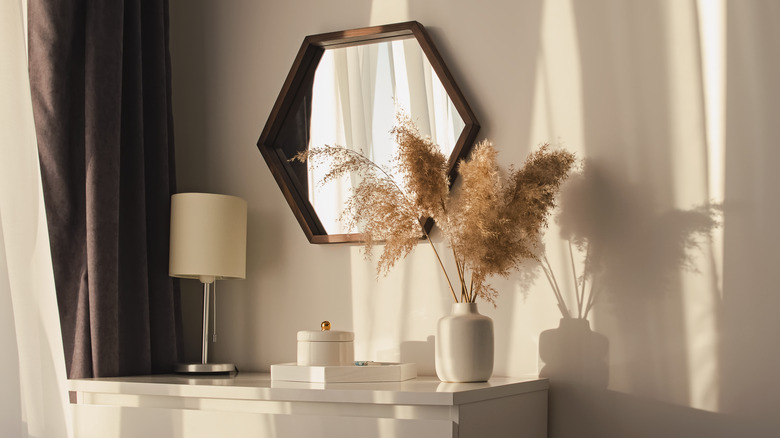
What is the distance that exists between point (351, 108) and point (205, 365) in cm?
81

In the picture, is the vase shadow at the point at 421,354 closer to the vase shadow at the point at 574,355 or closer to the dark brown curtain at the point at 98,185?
the vase shadow at the point at 574,355

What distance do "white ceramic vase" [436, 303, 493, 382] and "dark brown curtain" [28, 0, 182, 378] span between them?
847 mm

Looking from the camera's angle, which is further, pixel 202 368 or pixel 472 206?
pixel 202 368

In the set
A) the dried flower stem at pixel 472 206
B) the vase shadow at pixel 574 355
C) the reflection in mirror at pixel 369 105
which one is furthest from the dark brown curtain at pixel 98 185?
the vase shadow at pixel 574 355

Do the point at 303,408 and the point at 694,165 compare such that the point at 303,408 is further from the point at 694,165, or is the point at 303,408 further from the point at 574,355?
the point at 694,165

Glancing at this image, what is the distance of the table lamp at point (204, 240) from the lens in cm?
217

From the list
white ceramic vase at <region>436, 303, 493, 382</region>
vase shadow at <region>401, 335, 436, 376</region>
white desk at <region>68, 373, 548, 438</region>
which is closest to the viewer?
white desk at <region>68, 373, 548, 438</region>

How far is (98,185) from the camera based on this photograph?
2049 mm

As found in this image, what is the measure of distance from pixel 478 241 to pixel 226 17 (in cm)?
119

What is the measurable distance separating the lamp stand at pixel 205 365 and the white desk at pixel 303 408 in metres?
0.16

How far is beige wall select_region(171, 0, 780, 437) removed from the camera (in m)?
1.85

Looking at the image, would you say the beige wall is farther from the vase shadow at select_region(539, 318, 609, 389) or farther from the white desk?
the white desk

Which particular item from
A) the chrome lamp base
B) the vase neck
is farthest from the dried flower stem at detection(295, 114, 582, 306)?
the chrome lamp base

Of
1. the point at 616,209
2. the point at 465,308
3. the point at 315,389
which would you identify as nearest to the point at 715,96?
the point at 616,209
